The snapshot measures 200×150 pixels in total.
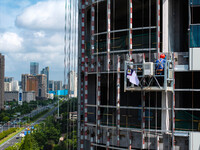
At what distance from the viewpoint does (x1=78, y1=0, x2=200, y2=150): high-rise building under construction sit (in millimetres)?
18750

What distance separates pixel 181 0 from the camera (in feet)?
70.9

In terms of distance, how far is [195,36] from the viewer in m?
19.0

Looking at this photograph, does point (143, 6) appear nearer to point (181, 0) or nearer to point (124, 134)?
point (181, 0)

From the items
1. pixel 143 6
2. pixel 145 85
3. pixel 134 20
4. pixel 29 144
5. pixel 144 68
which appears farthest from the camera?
pixel 29 144

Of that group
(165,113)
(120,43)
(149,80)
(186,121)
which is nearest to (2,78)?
(120,43)

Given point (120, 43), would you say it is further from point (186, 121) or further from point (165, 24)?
point (186, 121)

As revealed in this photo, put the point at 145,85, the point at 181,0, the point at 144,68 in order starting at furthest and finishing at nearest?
the point at 181,0
the point at 145,85
the point at 144,68

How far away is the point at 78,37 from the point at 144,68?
9556mm

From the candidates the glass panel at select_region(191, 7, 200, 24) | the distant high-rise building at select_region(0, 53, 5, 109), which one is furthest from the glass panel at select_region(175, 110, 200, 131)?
the distant high-rise building at select_region(0, 53, 5, 109)

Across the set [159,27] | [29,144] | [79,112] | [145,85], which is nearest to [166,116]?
[145,85]

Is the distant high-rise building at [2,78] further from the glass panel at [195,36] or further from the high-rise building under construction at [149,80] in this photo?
the glass panel at [195,36]

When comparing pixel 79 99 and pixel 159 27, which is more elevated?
pixel 159 27

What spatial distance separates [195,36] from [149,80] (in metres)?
4.50

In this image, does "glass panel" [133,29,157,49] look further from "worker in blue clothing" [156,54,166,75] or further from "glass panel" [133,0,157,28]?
"glass panel" [133,0,157,28]
